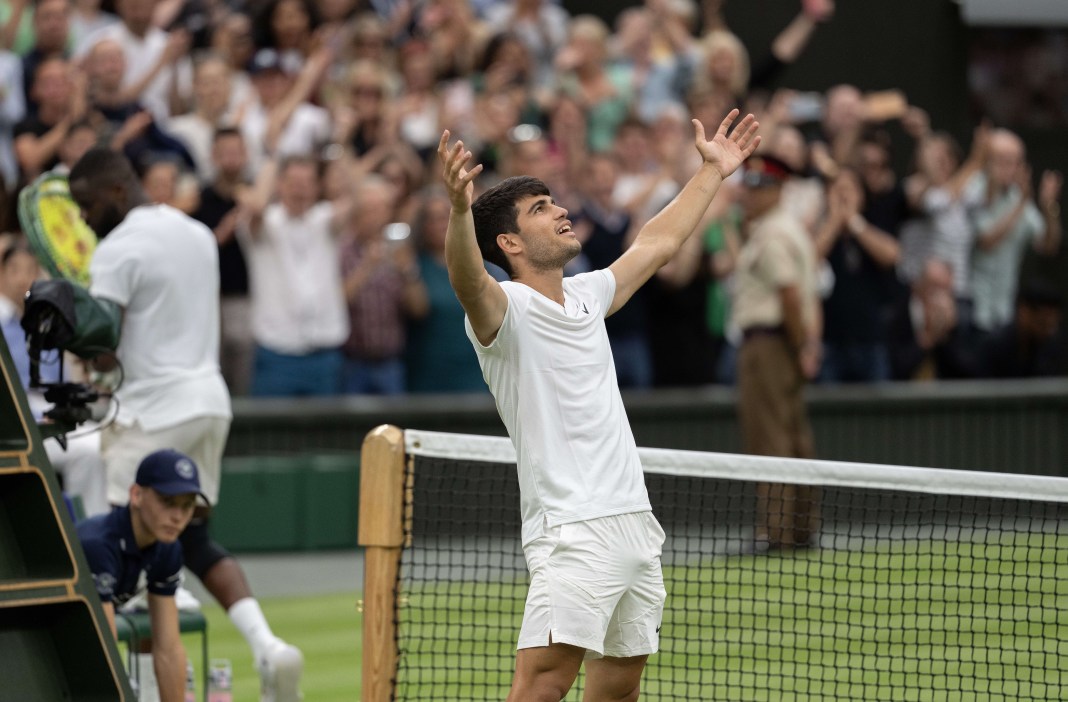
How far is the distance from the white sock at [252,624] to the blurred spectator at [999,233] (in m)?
10.2

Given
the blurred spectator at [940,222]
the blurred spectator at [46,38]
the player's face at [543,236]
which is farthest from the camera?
the blurred spectator at [940,222]

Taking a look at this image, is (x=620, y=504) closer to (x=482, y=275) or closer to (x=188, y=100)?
(x=482, y=275)

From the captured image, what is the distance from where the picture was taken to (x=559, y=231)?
5.61 metres

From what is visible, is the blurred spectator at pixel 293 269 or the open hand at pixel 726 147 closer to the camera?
the open hand at pixel 726 147

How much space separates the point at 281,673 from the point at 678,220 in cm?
244

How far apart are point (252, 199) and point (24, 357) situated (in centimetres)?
303

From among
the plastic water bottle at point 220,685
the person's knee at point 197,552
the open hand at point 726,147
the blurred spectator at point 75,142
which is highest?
the blurred spectator at point 75,142

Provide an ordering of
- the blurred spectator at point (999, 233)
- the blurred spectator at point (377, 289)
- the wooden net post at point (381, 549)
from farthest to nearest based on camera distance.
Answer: the blurred spectator at point (999, 233) < the blurred spectator at point (377, 289) < the wooden net post at point (381, 549)

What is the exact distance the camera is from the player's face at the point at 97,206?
7.33m

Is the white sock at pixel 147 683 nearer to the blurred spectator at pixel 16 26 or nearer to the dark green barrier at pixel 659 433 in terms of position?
the dark green barrier at pixel 659 433

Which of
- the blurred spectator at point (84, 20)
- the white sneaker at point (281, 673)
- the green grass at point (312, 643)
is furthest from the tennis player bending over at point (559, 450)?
the blurred spectator at point (84, 20)

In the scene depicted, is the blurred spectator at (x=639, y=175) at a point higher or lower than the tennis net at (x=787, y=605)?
higher

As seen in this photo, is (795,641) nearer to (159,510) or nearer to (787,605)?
(787,605)

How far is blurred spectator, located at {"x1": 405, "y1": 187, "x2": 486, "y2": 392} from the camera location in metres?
13.0
